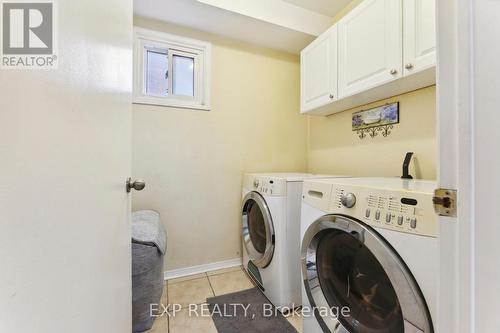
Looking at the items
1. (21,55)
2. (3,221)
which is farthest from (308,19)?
(3,221)

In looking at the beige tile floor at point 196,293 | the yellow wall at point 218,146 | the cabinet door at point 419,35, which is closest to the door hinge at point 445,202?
the cabinet door at point 419,35

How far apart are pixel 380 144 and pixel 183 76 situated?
1.79 m

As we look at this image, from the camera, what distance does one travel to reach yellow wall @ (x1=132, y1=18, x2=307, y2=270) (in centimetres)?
188

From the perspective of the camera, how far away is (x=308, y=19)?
6.53 ft

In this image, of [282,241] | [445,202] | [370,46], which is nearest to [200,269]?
[282,241]

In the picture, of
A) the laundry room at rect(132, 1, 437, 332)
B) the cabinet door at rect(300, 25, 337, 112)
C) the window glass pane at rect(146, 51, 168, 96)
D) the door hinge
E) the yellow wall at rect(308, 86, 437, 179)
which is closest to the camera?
the door hinge

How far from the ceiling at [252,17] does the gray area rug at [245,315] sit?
2.19 m

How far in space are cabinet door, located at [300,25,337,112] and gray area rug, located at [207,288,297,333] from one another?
1.58m

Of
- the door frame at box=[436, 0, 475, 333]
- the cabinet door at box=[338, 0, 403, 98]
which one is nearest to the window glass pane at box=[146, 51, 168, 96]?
the cabinet door at box=[338, 0, 403, 98]

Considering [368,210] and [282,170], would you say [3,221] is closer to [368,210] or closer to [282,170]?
[368,210]

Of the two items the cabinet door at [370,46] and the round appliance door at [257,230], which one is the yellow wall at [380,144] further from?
the round appliance door at [257,230]

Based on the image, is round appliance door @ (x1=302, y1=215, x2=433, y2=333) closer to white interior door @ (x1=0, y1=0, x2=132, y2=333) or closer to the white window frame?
white interior door @ (x1=0, y1=0, x2=132, y2=333)

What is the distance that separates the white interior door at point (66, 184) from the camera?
0.31m

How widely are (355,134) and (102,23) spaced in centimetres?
184
